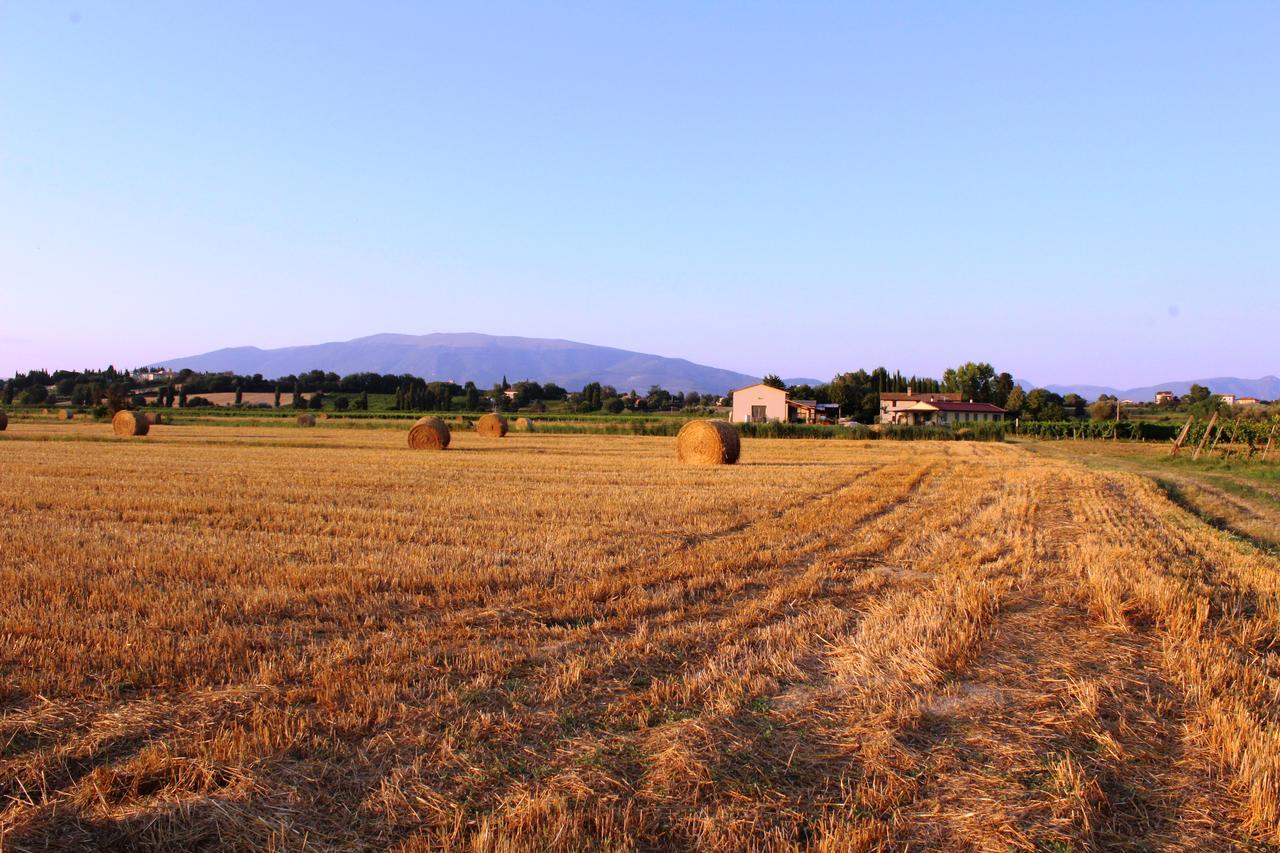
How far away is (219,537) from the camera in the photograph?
1003 centimetres

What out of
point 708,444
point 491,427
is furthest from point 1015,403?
point 708,444

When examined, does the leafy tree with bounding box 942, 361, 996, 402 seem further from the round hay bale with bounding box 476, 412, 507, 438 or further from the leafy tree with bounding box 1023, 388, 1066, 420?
the round hay bale with bounding box 476, 412, 507, 438

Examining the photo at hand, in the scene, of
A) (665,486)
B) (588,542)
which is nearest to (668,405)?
(665,486)

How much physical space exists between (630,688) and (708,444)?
20986mm

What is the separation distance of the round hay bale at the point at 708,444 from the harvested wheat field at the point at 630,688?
14741mm

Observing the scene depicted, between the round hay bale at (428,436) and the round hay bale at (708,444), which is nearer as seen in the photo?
the round hay bale at (708,444)

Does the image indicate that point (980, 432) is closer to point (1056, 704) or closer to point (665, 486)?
point (665, 486)

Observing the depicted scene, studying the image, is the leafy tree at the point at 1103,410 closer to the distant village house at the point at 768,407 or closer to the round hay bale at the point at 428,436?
the distant village house at the point at 768,407

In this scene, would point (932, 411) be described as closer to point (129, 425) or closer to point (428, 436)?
point (428, 436)

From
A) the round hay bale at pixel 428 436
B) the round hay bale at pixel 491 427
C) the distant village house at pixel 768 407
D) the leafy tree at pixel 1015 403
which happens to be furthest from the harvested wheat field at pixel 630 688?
the leafy tree at pixel 1015 403

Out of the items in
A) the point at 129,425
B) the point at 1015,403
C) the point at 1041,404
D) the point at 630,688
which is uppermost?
the point at 1015,403

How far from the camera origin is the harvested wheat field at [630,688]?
355cm

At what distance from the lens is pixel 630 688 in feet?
16.8

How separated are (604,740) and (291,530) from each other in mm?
7834
